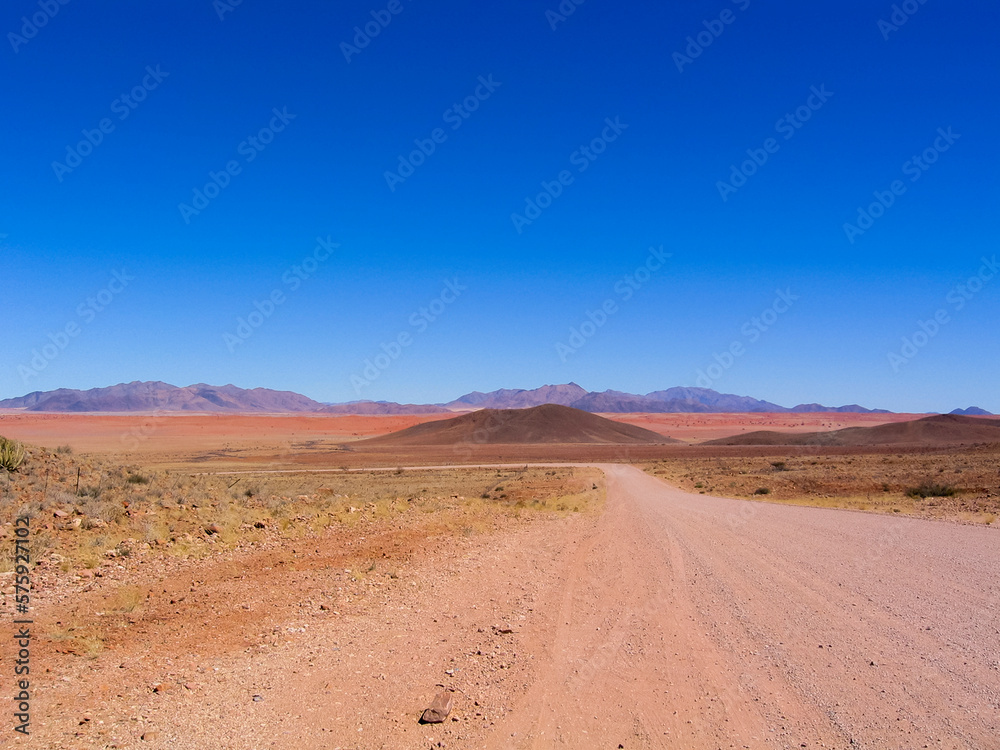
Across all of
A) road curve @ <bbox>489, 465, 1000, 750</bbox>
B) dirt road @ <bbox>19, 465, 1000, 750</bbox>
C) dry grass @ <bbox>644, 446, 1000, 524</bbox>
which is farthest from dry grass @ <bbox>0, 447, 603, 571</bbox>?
dry grass @ <bbox>644, 446, 1000, 524</bbox>

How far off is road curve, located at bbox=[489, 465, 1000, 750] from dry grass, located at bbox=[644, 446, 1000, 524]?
9.71m

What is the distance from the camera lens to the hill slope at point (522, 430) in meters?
105

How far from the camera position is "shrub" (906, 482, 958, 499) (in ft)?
83.8

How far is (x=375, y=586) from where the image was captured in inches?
400

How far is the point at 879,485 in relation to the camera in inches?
1206

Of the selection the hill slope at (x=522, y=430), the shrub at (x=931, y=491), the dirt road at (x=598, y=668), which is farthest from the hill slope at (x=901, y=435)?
the dirt road at (x=598, y=668)

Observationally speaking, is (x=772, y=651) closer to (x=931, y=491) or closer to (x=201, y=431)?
(x=931, y=491)

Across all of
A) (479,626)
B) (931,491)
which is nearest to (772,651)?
(479,626)

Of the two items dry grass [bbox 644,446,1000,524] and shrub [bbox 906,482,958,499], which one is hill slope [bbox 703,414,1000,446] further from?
shrub [bbox 906,482,958,499]

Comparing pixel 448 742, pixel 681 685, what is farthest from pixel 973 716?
pixel 448 742

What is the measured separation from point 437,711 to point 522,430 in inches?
4120

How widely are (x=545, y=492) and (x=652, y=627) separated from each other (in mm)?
22673

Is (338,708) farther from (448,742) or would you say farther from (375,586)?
(375,586)

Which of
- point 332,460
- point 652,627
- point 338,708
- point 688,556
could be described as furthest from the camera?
point 332,460
